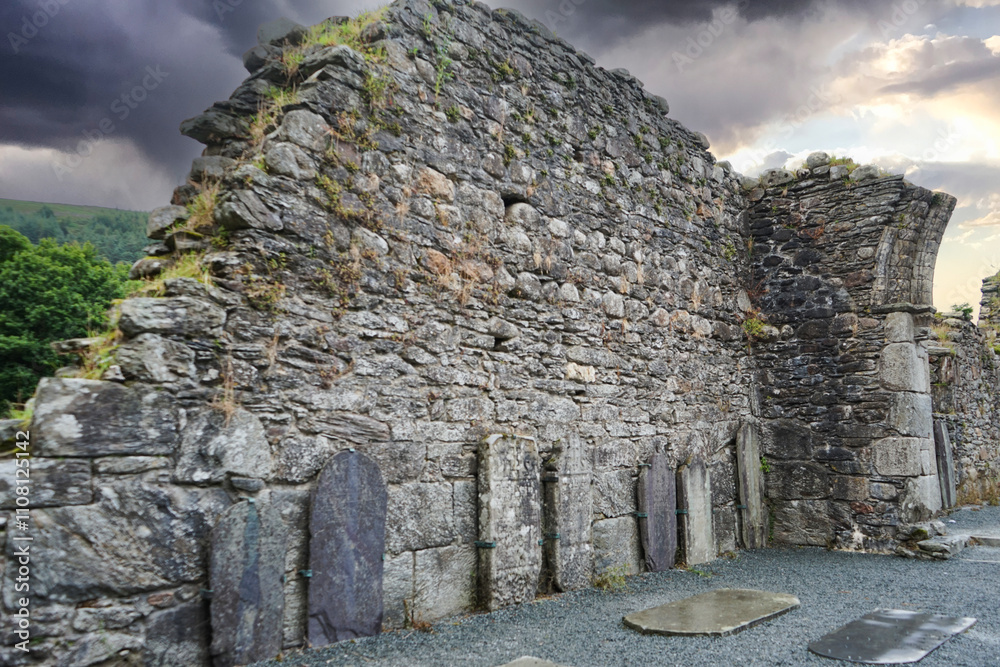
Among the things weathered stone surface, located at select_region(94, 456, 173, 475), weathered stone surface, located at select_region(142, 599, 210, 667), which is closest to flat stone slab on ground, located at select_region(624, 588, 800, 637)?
weathered stone surface, located at select_region(142, 599, 210, 667)

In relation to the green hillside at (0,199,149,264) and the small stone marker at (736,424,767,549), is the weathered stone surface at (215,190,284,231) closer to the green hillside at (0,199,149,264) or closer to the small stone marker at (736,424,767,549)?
the small stone marker at (736,424,767,549)

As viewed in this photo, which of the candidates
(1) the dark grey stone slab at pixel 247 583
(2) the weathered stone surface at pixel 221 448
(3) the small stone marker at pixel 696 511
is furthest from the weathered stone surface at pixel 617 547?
(2) the weathered stone surface at pixel 221 448

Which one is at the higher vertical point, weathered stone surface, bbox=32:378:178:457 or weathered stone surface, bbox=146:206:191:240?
weathered stone surface, bbox=146:206:191:240

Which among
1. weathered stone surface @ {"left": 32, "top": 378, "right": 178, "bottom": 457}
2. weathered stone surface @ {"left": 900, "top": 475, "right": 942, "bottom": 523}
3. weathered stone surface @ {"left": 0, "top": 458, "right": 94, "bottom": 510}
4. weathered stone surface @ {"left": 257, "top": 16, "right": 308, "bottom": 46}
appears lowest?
weathered stone surface @ {"left": 900, "top": 475, "right": 942, "bottom": 523}

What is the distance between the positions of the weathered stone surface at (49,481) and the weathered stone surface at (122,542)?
4cm

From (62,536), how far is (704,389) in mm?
6097

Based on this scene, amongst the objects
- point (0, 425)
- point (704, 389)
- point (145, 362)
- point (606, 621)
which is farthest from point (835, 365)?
point (0, 425)

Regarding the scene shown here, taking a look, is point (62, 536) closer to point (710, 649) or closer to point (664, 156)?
point (710, 649)

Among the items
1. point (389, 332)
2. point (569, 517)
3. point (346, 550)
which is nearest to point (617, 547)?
point (569, 517)

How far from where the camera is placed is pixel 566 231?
5887mm

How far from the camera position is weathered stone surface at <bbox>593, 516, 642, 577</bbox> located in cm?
555

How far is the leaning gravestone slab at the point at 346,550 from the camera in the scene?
3676mm

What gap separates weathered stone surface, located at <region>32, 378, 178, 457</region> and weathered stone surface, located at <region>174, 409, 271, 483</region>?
10cm

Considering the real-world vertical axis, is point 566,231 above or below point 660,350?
above
